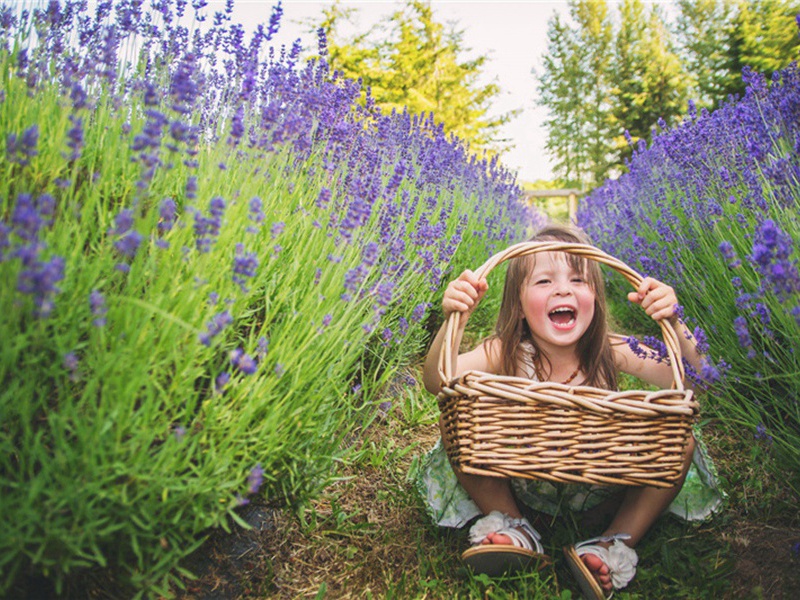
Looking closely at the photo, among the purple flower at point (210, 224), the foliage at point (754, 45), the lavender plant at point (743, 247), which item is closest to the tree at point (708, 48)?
the foliage at point (754, 45)

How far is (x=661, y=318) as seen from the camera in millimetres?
1711

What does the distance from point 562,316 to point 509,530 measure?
2.33 ft

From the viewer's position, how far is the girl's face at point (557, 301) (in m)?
1.89

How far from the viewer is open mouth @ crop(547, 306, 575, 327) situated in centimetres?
190

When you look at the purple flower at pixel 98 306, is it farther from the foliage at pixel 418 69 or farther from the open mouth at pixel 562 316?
the foliage at pixel 418 69

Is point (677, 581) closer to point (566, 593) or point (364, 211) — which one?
point (566, 593)

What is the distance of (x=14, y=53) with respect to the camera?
1.57 metres

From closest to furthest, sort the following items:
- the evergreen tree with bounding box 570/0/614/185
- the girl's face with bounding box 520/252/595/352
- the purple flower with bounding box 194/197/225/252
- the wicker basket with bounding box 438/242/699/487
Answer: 1. the purple flower with bounding box 194/197/225/252
2. the wicker basket with bounding box 438/242/699/487
3. the girl's face with bounding box 520/252/595/352
4. the evergreen tree with bounding box 570/0/614/185

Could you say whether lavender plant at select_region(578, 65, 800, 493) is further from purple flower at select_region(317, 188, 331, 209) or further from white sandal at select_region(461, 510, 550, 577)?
purple flower at select_region(317, 188, 331, 209)

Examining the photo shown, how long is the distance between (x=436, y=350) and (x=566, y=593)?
30.2 inches

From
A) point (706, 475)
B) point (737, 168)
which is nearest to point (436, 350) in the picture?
point (706, 475)

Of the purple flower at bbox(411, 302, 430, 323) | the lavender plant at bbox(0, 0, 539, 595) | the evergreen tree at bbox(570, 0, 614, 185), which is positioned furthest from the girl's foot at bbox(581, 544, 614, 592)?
the evergreen tree at bbox(570, 0, 614, 185)

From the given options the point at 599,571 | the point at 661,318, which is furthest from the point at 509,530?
the point at 661,318

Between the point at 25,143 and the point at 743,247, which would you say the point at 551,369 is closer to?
the point at 743,247
